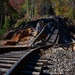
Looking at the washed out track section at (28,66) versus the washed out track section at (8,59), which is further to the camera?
the washed out track section at (8,59)

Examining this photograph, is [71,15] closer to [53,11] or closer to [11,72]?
[53,11]

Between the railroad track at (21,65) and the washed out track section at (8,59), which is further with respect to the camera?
the washed out track section at (8,59)

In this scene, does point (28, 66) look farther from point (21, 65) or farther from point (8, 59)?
point (8, 59)

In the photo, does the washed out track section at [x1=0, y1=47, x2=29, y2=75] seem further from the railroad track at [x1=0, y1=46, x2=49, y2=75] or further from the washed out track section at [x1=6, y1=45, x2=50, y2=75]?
the washed out track section at [x1=6, y1=45, x2=50, y2=75]

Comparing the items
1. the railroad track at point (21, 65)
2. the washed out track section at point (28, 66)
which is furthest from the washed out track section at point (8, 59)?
the washed out track section at point (28, 66)

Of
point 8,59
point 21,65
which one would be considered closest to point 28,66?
point 21,65

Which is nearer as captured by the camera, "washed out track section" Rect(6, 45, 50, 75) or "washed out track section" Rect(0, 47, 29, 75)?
"washed out track section" Rect(6, 45, 50, 75)

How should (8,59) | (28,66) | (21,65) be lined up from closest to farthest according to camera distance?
1. (21,65)
2. (28,66)
3. (8,59)

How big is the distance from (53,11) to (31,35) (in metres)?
28.1

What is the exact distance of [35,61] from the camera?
6414mm

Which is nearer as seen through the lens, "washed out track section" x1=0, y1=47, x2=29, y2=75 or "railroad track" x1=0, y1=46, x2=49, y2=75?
"railroad track" x1=0, y1=46, x2=49, y2=75

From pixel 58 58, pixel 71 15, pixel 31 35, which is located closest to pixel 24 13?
pixel 71 15

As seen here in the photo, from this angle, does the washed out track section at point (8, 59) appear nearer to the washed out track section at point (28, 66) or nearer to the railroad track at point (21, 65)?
the railroad track at point (21, 65)

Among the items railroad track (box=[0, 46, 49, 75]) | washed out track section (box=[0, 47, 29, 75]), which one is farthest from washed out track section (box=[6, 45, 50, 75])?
washed out track section (box=[0, 47, 29, 75])
